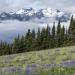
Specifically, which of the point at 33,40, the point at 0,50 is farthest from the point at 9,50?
the point at 33,40

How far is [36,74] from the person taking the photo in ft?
25.4

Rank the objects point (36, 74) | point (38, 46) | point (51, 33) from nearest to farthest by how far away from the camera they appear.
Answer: point (36, 74) → point (38, 46) → point (51, 33)

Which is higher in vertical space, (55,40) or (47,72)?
(47,72)

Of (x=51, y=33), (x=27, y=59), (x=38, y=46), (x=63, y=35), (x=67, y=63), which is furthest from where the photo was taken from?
(x=51, y=33)

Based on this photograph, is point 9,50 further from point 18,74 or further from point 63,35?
point 18,74

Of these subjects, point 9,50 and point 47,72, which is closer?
point 47,72

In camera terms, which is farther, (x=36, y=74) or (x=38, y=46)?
(x=38, y=46)

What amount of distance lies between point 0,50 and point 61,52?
161 meters

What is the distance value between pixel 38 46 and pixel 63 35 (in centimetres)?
1803

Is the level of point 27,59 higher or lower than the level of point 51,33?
higher

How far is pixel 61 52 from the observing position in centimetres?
1003

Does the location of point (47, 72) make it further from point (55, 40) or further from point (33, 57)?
point (55, 40)

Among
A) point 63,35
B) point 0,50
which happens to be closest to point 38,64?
point 63,35

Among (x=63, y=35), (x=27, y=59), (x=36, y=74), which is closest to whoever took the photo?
(x=36, y=74)
